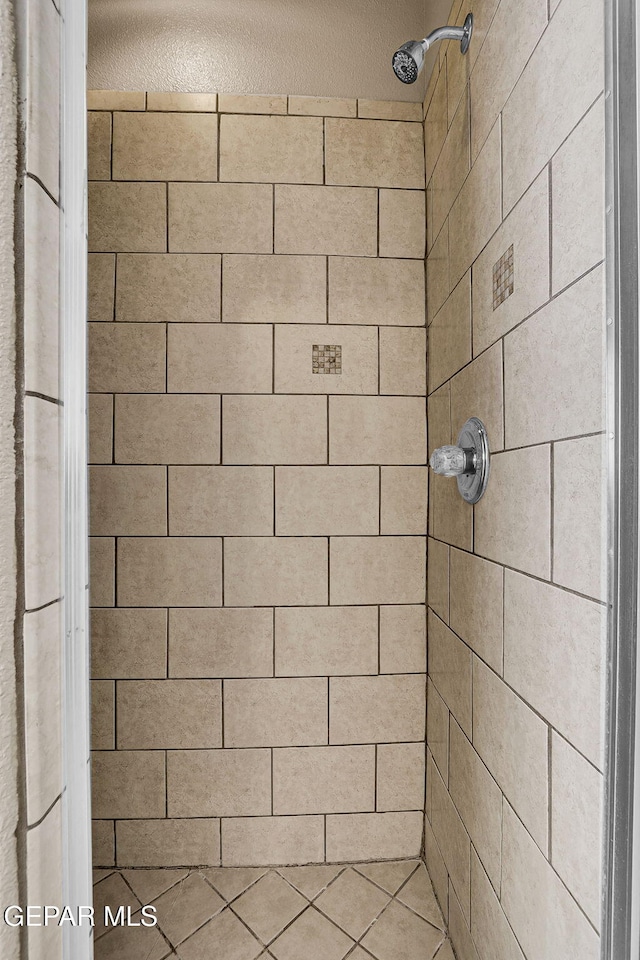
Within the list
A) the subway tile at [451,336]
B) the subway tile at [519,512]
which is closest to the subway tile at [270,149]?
the subway tile at [451,336]

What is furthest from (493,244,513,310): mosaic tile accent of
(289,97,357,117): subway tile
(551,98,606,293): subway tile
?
(289,97,357,117): subway tile

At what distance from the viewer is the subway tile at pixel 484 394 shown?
91cm

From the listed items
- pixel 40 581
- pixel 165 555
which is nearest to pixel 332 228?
pixel 165 555

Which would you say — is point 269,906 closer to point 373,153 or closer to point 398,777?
point 398,777

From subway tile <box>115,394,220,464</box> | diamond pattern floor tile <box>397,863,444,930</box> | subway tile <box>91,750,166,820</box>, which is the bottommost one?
diamond pattern floor tile <box>397,863,444,930</box>

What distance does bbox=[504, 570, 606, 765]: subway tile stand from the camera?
1.95 ft

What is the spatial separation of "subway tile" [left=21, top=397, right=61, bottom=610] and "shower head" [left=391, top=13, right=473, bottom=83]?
3.29 ft

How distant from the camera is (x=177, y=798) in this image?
4.75 ft

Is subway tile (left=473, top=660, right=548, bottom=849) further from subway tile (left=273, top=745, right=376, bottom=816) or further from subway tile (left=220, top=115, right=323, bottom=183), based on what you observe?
subway tile (left=220, top=115, right=323, bottom=183)

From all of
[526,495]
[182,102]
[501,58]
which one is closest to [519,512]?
[526,495]

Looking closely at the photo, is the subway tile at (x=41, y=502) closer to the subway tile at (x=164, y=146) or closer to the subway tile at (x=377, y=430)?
the subway tile at (x=377, y=430)

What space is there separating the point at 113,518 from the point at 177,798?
0.79 m

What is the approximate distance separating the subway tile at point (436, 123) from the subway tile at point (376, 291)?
0.26 meters

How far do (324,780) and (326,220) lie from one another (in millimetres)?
1563
